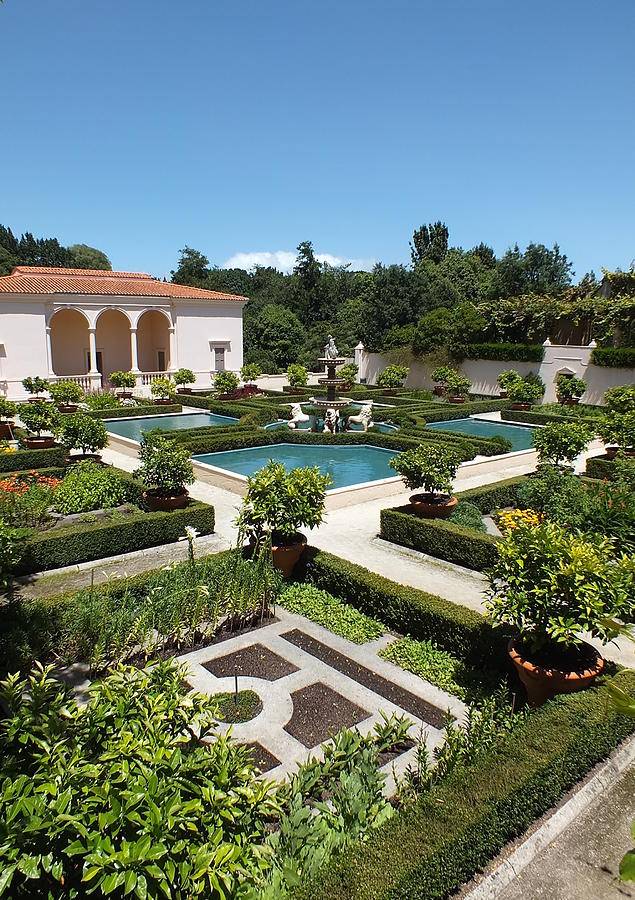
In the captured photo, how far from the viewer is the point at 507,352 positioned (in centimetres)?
3309

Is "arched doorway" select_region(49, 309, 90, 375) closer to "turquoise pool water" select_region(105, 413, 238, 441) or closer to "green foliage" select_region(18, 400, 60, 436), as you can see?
"turquoise pool water" select_region(105, 413, 238, 441)

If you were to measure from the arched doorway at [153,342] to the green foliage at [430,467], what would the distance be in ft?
92.3

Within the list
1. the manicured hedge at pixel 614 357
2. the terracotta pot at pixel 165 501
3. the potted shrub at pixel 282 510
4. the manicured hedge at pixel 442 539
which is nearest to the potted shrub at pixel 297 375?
the manicured hedge at pixel 614 357

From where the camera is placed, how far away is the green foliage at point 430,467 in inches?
424

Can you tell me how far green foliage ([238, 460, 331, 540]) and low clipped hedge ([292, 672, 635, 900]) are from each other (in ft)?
13.8

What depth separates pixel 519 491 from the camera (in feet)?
38.7

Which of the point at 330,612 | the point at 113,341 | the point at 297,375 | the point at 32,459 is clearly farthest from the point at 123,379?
the point at 330,612

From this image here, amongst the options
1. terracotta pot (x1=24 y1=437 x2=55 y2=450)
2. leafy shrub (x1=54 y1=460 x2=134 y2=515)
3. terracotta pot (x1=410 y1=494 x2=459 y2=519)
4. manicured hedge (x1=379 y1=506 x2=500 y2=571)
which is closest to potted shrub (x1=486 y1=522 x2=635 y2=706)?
manicured hedge (x1=379 y1=506 x2=500 y2=571)

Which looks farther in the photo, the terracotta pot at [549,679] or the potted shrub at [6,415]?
the potted shrub at [6,415]

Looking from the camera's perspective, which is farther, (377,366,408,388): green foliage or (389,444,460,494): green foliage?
(377,366,408,388): green foliage

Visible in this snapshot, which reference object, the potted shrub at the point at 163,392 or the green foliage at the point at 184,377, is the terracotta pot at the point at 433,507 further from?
the green foliage at the point at 184,377

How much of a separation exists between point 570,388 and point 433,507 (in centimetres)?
2088

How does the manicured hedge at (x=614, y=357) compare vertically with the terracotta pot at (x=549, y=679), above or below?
above

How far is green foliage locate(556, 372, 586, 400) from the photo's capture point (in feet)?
93.4
